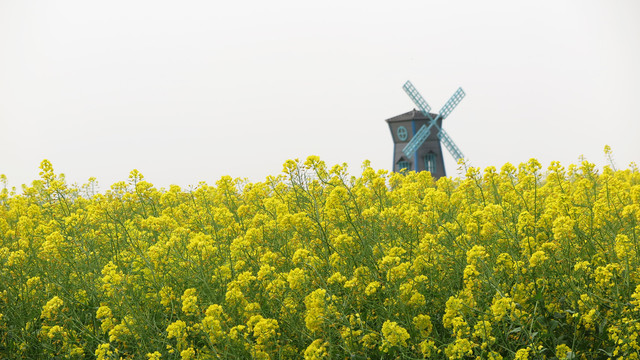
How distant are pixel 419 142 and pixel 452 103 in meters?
5.05

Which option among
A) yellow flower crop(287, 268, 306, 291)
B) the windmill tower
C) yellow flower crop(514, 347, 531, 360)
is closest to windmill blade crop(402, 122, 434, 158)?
the windmill tower

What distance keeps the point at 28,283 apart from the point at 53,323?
0.48 meters

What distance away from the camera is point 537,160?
5809 mm

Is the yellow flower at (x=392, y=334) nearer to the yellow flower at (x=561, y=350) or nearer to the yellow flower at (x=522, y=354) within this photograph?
the yellow flower at (x=522, y=354)

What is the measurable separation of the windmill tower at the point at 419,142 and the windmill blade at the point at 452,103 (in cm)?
100

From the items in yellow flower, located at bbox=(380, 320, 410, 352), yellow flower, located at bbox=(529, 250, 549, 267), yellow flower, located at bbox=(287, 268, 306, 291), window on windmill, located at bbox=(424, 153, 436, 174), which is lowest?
yellow flower, located at bbox=(380, 320, 410, 352)

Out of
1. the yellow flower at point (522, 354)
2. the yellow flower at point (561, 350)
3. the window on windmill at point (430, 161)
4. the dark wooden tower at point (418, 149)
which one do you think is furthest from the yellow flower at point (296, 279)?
the window on windmill at point (430, 161)

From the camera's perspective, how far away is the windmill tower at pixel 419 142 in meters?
30.0

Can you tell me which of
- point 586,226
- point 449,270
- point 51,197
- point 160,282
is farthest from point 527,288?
point 51,197

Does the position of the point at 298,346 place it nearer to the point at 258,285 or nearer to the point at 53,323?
the point at 258,285

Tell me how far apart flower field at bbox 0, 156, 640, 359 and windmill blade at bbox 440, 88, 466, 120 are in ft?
88.9

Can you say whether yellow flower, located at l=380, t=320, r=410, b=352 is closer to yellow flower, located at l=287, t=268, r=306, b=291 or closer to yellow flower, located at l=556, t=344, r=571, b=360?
yellow flower, located at l=287, t=268, r=306, b=291

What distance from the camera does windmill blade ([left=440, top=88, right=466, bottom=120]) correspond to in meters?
32.8

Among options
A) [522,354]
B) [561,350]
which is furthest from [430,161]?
[522,354]
